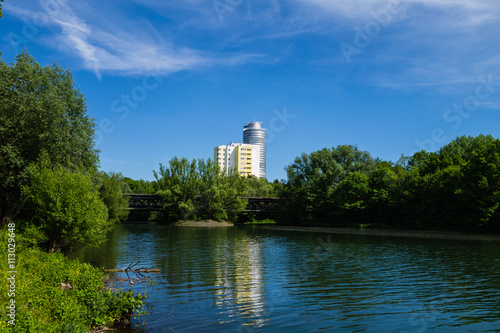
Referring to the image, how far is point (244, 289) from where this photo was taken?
65.0 feet

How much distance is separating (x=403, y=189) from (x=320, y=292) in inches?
2524

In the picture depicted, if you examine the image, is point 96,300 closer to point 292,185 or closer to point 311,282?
point 311,282

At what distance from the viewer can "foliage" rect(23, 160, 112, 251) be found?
22969mm

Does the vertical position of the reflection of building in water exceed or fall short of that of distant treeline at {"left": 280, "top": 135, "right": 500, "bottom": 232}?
it falls short

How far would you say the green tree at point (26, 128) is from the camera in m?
27.8

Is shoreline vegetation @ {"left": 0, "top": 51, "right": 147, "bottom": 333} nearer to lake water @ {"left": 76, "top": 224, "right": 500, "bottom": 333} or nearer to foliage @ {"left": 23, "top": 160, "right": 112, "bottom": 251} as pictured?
foliage @ {"left": 23, "top": 160, "right": 112, "bottom": 251}

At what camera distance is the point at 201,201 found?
100375mm

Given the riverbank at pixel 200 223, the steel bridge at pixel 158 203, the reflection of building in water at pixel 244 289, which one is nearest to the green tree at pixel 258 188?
the steel bridge at pixel 158 203

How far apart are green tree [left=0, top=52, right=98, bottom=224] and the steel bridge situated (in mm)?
68547

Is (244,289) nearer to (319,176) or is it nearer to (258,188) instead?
(319,176)

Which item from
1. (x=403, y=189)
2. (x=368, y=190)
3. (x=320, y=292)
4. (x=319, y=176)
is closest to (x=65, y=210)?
(x=320, y=292)

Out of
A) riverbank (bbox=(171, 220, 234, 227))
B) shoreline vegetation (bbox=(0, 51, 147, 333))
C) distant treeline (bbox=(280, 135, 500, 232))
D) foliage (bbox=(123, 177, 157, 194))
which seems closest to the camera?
shoreline vegetation (bbox=(0, 51, 147, 333))

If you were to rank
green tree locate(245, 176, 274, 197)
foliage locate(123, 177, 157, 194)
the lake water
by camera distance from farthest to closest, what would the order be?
foliage locate(123, 177, 157, 194) < green tree locate(245, 176, 274, 197) < the lake water

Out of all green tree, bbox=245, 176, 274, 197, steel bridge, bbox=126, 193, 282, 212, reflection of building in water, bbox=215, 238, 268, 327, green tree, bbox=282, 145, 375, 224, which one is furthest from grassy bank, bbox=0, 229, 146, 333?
green tree, bbox=245, 176, 274, 197
